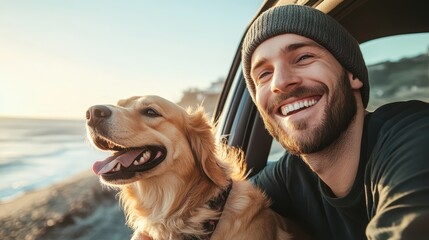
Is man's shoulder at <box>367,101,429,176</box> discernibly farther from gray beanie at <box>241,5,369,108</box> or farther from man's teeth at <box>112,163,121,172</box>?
man's teeth at <box>112,163,121,172</box>

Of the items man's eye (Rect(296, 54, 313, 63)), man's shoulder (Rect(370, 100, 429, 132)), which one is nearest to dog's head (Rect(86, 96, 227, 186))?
man's eye (Rect(296, 54, 313, 63))

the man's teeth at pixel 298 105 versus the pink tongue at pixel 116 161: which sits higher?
the man's teeth at pixel 298 105

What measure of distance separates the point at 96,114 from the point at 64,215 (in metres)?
3.10

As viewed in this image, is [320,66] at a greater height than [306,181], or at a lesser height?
greater

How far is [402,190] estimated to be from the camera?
1.19 m

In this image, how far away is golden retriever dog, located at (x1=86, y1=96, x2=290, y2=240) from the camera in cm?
229

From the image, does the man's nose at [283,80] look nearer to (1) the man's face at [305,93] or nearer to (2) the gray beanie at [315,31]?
(1) the man's face at [305,93]

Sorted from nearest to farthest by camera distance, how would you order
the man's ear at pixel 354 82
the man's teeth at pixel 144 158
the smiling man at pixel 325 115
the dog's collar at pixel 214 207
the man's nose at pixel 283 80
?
1. the smiling man at pixel 325 115
2. the man's nose at pixel 283 80
3. the man's ear at pixel 354 82
4. the dog's collar at pixel 214 207
5. the man's teeth at pixel 144 158

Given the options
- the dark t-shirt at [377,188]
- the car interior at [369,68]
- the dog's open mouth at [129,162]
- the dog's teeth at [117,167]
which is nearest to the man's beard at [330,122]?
the dark t-shirt at [377,188]

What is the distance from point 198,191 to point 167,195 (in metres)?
0.25

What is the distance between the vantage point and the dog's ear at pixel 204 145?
249 cm

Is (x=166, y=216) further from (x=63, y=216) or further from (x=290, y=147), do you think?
(x=63, y=216)

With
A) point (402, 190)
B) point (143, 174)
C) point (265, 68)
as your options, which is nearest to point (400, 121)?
point (402, 190)

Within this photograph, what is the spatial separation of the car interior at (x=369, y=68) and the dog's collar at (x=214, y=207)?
2.49 feet
